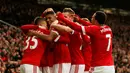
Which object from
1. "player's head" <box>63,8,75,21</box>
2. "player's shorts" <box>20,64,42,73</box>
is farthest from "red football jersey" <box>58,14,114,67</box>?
"player's shorts" <box>20,64,42,73</box>

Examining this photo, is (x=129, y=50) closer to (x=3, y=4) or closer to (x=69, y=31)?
(x=3, y=4)

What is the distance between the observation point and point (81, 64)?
7.01m

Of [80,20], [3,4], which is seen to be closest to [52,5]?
[3,4]

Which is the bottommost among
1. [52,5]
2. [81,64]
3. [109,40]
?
[52,5]

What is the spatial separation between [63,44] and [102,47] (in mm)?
653

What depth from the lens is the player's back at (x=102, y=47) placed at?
6809 millimetres

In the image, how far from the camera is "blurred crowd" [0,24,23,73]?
11.2 meters

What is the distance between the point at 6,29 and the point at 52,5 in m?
6.59

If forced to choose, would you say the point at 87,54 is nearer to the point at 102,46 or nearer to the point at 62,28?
the point at 102,46

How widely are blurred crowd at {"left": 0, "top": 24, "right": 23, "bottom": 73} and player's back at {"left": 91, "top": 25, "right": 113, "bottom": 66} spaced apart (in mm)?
4351

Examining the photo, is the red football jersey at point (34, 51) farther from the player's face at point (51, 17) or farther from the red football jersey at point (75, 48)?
the red football jersey at point (75, 48)

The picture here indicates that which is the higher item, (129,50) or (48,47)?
(48,47)

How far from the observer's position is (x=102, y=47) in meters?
6.83

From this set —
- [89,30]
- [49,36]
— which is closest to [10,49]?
[49,36]
